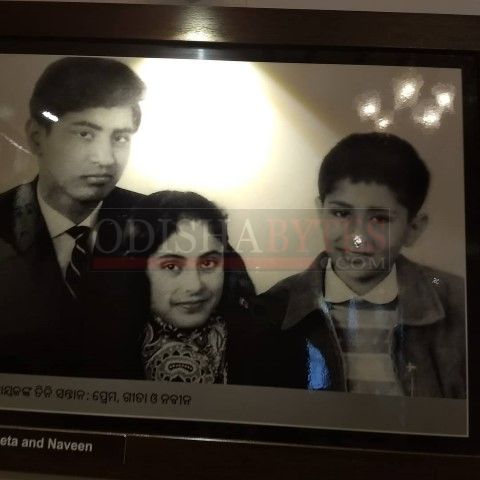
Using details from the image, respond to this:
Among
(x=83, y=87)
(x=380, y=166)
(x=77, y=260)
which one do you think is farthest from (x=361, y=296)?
(x=83, y=87)

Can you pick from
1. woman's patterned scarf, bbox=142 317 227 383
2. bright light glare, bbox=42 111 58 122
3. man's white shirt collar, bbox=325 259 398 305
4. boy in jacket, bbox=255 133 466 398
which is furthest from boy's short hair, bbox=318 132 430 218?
bright light glare, bbox=42 111 58 122

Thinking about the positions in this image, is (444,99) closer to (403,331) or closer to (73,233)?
(403,331)

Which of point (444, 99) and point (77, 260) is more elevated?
point (444, 99)

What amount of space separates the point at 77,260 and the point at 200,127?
265mm

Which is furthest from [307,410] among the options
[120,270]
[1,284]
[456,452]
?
[1,284]

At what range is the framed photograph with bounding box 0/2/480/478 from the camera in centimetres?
66

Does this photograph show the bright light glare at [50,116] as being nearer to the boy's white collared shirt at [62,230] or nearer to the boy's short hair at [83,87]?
the boy's short hair at [83,87]

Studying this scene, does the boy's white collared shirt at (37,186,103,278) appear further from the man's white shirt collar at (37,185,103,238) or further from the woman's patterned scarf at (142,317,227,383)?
the woman's patterned scarf at (142,317,227,383)

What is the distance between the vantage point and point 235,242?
0.70 meters

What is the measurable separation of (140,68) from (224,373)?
1.52 ft

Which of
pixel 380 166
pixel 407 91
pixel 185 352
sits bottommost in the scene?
pixel 185 352

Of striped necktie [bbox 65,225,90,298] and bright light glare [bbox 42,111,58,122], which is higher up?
bright light glare [bbox 42,111,58,122]

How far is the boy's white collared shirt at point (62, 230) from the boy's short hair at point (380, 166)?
337 mm

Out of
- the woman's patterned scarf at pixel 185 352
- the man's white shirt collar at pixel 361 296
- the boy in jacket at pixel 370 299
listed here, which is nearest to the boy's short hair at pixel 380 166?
the boy in jacket at pixel 370 299
